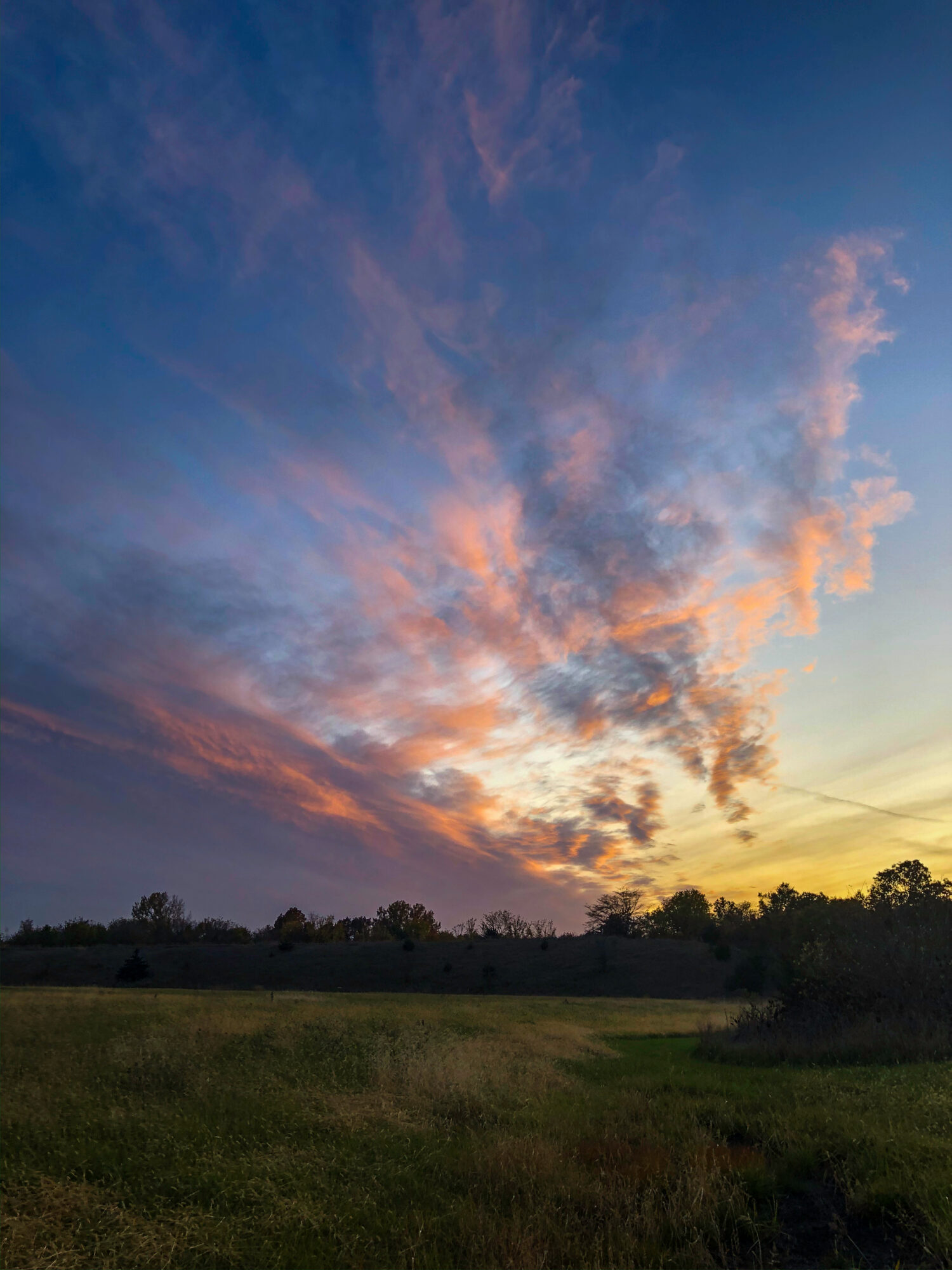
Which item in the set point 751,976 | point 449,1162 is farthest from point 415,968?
point 449,1162

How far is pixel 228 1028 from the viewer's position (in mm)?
20672

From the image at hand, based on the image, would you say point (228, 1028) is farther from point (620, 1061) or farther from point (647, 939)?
point (647, 939)

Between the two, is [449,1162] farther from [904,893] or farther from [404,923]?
[404,923]

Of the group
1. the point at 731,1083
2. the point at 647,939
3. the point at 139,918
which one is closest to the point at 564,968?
the point at 647,939

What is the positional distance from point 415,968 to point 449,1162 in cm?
7855

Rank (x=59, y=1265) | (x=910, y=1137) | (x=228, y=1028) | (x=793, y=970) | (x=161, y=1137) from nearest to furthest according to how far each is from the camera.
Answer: (x=59, y=1265), (x=910, y=1137), (x=161, y=1137), (x=228, y=1028), (x=793, y=970)

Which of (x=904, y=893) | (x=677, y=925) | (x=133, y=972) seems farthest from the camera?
(x=677, y=925)

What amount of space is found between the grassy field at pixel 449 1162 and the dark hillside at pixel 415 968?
2445 inches

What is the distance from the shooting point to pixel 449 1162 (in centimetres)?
955

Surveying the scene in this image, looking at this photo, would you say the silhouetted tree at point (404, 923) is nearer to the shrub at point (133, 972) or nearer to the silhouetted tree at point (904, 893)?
the shrub at point (133, 972)

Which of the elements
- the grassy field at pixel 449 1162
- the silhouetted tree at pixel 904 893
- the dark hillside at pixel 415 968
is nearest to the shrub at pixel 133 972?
the dark hillside at pixel 415 968

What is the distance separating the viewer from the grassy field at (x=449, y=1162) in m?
7.17

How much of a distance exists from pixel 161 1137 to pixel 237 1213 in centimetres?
321

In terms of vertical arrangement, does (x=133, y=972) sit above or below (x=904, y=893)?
below
